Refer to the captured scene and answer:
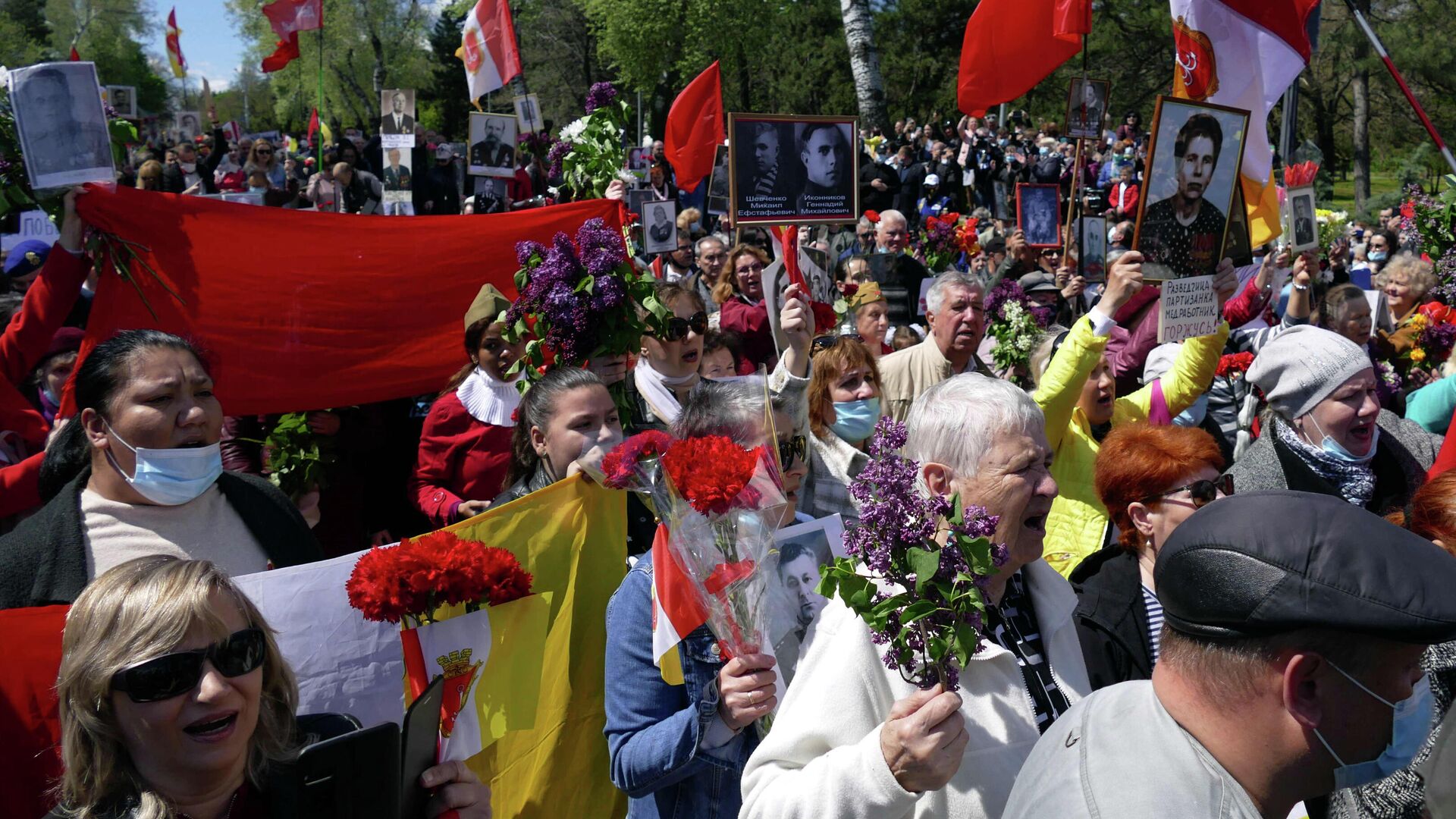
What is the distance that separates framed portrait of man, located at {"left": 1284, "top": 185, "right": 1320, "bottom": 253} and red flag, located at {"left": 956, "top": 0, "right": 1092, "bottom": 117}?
5.81 ft

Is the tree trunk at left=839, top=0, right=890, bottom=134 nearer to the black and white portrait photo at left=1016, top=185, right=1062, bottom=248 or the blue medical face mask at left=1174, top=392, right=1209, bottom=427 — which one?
the black and white portrait photo at left=1016, top=185, right=1062, bottom=248

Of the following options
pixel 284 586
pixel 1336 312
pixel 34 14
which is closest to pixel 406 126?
pixel 1336 312

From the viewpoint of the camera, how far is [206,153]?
2103cm

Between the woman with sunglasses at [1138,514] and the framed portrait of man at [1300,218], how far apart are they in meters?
4.69

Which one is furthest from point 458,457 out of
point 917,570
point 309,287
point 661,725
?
point 917,570

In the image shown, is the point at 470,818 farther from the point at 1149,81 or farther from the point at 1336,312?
the point at 1149,81

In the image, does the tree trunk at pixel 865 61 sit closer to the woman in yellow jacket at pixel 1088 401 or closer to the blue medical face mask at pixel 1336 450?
the woman in yellow jacket at pixel 1088 401

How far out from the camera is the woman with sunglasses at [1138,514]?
3.40 meters

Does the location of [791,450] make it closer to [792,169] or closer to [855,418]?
[855,418]

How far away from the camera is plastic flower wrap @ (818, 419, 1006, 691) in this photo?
2189 mm

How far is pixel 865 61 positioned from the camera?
19.8 m

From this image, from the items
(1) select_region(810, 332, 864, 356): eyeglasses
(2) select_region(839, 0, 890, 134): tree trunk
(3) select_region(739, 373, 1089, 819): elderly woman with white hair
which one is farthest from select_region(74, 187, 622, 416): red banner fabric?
(2) select_region(839, 0, 890, 134): tree trunk

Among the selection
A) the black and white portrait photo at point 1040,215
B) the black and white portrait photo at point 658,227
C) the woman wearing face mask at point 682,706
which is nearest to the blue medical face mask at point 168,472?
the woman wearing face mask at point 682,706

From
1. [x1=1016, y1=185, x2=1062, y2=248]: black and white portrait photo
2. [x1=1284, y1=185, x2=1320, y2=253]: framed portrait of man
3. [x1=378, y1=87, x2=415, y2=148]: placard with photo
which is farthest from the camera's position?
[x1=378, y1=87, x2=415, y2=148]: placard with photo
